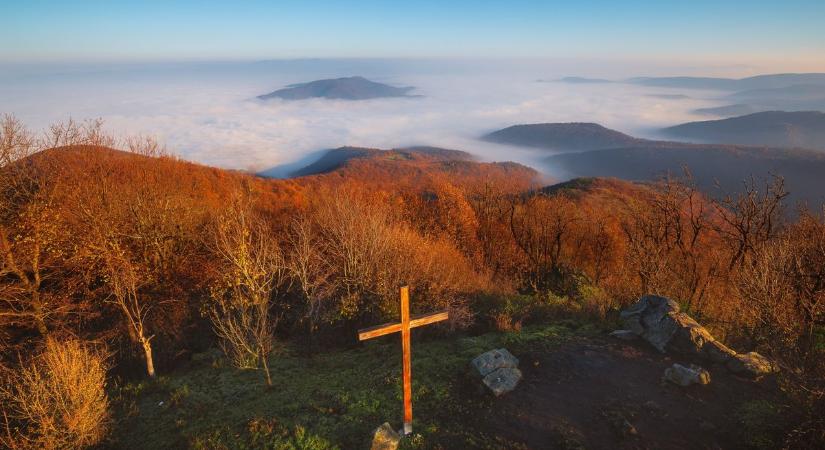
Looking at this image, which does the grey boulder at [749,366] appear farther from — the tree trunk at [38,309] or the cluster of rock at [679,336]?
the tree trunk at [38,309]

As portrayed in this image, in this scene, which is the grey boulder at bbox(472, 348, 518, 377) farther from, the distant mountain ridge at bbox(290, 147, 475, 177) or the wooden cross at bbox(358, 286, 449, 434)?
the distant mountain ridge at bbox(290, 147, 475, 177)

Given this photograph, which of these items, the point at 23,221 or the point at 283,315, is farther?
the point at 283,315

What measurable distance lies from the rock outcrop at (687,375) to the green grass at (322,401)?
11.9ft

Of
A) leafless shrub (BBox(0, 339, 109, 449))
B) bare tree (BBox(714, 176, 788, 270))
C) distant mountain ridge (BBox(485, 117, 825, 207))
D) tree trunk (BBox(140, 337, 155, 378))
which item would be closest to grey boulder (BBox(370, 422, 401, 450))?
leafless shrub (BBox(0, 339, 109, 449))

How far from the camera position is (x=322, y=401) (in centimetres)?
1283

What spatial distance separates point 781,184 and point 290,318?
931 inches

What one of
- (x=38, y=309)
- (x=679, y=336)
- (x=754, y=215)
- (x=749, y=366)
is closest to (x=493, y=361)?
(x=679, y=336)

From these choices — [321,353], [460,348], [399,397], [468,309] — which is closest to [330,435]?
[399,397]

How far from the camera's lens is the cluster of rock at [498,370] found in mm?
12062

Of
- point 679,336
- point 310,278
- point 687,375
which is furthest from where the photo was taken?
point 310,278

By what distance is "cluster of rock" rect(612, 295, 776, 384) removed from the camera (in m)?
12.0

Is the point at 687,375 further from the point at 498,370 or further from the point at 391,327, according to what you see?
the point at 391,327

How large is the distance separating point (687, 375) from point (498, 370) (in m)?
5.22

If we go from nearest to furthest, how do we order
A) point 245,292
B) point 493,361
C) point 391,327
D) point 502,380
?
point 391,327 → point 502,380 → point 493,361 → point 245,292
